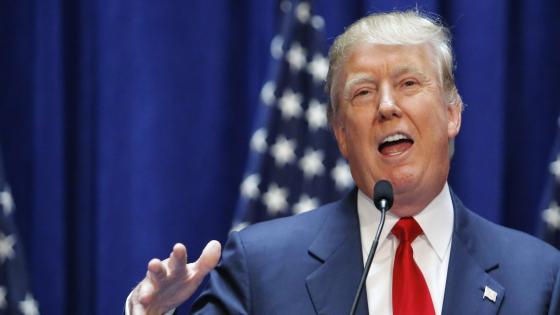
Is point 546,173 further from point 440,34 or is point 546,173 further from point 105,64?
point 105,64

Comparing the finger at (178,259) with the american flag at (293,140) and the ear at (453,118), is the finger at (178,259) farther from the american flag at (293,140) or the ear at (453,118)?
the american flag at (293,140)

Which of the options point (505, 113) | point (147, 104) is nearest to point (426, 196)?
point (505, 113)

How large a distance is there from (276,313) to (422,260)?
1.38ft

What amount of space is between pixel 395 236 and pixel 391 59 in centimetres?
49

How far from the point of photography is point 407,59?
2541 millimetres

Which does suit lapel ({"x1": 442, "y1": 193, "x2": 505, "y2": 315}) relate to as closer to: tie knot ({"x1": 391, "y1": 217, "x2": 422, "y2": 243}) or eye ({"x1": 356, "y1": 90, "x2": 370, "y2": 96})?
tie knot ({"x1": 391, "y1": 217, "x2": 422, "y2": 243})

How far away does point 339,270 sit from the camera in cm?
243

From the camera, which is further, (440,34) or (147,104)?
(147,104)

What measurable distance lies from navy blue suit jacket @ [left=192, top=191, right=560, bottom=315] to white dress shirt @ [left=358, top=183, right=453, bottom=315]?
27 mm

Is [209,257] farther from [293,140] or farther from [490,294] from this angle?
[293,140]

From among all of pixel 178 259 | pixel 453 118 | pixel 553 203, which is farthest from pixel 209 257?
pixel 553 203

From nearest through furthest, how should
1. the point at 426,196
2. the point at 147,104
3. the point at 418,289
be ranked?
the point at 418,289
the point at 426,196
the point at 147,104

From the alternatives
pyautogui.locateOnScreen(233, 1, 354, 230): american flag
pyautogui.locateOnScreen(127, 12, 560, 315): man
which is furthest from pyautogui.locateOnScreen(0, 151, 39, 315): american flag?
pyautogui.locateOnScreen(127, 12, 560, 315): man

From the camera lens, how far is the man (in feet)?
7.73
